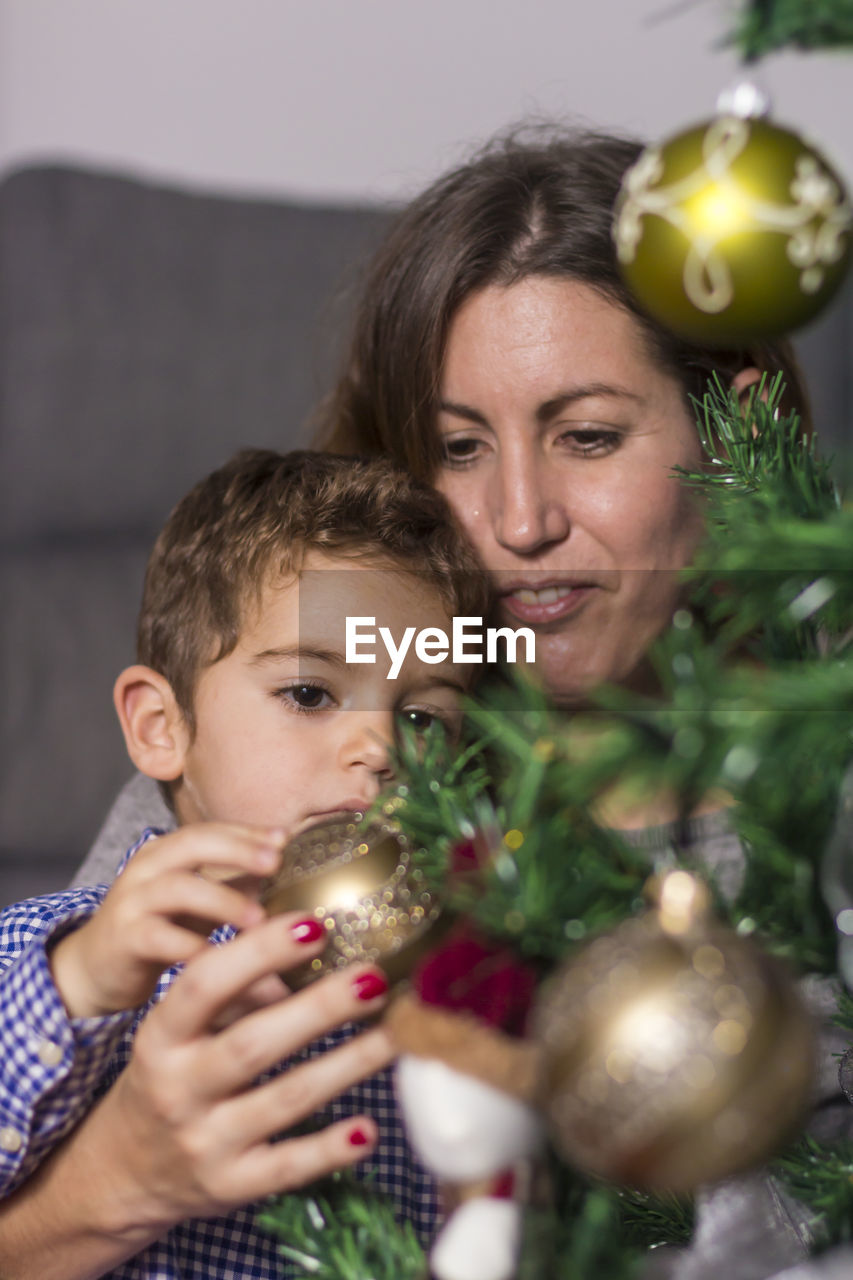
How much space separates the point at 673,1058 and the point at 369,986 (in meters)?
0.16

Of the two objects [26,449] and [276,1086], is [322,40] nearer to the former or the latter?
[26,449]

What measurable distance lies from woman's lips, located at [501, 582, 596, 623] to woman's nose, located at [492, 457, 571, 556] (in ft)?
0.16

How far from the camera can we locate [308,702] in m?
0.91

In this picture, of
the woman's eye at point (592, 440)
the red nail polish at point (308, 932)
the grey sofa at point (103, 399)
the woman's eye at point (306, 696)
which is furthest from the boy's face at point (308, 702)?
the grey sofa at point (103, 399)

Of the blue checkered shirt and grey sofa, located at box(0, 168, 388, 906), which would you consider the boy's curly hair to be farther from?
grey sofa, located at box(0, 168, 388, 906)

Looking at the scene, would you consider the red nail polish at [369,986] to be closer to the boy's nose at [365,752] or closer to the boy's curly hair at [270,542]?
the boy's nose at [365,752]

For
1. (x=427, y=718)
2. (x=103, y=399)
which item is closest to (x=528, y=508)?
(x=427, y=718)

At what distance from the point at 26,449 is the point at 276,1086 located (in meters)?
1.33

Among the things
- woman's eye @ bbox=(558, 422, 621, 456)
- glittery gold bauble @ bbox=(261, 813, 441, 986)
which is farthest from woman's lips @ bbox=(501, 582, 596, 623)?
glittery gold bauble @ bbox=(261, 813, 441, 986)

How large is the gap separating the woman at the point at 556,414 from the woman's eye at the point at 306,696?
23 cm

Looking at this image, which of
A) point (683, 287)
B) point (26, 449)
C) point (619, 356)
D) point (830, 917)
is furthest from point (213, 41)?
point (830, 917)

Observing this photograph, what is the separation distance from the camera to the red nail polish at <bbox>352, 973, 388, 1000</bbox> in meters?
0.47

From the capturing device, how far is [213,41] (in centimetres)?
191

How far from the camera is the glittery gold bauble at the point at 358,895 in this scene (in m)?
0.49
